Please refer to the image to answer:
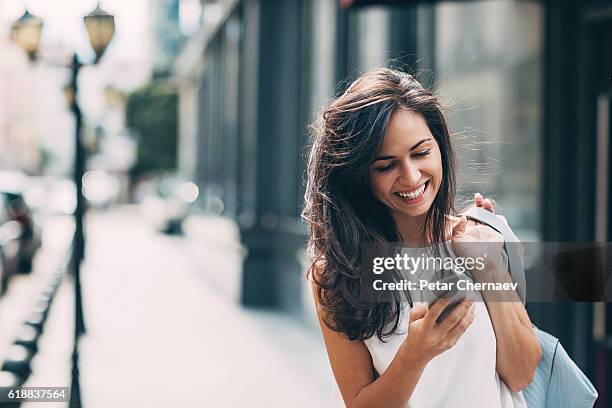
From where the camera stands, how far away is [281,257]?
11.7m

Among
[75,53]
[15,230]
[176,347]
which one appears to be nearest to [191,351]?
[176,347]

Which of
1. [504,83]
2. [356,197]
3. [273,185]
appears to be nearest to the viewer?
[356,197]

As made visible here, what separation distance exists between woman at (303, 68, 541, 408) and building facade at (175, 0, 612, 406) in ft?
0.63

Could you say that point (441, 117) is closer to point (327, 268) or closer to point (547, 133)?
point (327, 268)

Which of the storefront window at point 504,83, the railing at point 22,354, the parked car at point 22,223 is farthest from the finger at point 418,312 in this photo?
the parked car at point 22,223

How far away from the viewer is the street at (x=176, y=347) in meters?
6.83

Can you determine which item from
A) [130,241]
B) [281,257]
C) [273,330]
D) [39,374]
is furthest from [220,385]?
[130,241]

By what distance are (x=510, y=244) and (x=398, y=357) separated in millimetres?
375

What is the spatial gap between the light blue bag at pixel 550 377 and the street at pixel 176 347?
4.52 meters

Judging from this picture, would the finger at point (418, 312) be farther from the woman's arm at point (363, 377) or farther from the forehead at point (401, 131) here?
the forehead at point (401, 131)

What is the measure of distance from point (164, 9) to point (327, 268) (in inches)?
1187

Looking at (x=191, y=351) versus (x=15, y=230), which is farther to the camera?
(x=15, y=230)

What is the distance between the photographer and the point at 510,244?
196cm

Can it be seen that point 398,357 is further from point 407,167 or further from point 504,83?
point 504,83
